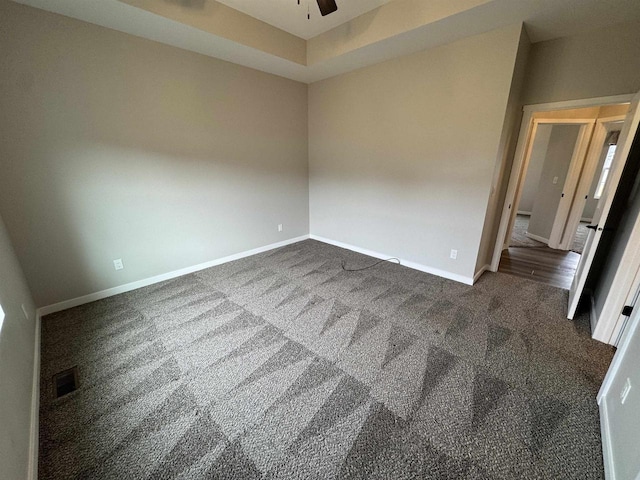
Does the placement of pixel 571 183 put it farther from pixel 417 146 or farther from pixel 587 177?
pixel 417 146

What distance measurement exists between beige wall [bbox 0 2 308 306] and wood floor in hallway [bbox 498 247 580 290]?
12.6 ft

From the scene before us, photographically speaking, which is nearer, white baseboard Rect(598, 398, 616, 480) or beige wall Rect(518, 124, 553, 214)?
white baseboard Rect(598, 398, 616, 480)

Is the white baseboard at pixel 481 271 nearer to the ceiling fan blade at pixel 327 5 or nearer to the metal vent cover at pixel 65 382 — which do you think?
the ceiling fan blade at pixel 327 5

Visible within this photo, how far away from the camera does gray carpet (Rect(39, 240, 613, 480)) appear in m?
1.21

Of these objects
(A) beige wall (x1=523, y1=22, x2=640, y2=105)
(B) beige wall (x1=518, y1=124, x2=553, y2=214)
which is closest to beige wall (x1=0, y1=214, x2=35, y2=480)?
(A) beige wall (x1=523, y1=22, x2=640, y2=105)

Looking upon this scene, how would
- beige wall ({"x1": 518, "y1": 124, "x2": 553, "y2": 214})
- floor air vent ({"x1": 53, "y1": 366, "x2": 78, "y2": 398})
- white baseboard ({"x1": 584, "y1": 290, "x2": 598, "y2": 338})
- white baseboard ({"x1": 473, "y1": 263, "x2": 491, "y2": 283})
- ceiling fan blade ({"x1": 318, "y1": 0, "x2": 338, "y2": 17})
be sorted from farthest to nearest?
beige wall ({"x1": 518, "y1": 124, "x2": 553, "y2": 214}), white baseboard ({"x1": 473, "y1": 263, "x2": 491, "y2": 283}), white baseboard ({"x1": 584, "y1": 290, "x2": 598, "y2": 338}), ceiling fan blade ({"x1": 318, "y1": 0, "x2": 338, "y2": 17}), floor air vent ({"x1": 53, "y1": 366, "x2": 78, "y2": 398})

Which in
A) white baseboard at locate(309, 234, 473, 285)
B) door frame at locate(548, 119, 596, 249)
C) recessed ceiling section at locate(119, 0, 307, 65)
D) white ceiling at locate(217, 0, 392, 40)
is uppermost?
white ceiling at locate(217, 0, 392, 40)

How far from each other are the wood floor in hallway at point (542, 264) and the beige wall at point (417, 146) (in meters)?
1.05

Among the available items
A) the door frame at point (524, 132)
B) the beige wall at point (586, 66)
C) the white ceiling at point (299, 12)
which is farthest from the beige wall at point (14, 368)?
the beige wall at point (586, 66)

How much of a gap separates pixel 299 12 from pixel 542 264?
4506 millimetres

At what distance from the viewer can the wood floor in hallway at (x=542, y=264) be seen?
10.3 ft

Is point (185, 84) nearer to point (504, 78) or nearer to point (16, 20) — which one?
point (16, 20)

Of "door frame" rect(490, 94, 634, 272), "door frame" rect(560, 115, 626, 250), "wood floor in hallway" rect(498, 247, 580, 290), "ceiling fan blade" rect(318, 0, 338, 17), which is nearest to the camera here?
"ceiling fan blade" rect(318, 0, 338, 17)

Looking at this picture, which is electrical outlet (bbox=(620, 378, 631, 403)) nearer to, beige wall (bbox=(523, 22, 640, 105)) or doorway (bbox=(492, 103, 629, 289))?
doorway (bbox=(492, 103, 629, 289))
